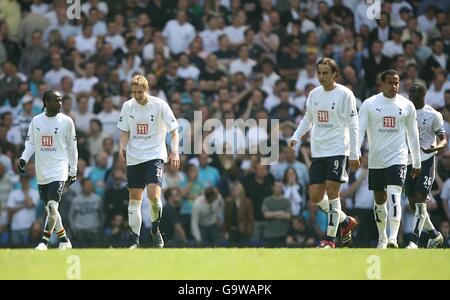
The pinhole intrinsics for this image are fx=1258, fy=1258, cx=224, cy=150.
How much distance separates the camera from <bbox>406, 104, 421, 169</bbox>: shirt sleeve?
18.2 meters

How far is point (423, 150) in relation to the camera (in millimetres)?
19266

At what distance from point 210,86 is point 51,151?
26.5 feet

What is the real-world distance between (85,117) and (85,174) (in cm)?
153

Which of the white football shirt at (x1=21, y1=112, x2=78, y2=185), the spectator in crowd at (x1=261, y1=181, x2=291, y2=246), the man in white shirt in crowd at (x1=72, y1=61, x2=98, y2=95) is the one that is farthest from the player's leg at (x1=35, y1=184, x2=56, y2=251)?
the man in white shirt in crowd at (x1=72, y1=61, x2=98, y2=95)

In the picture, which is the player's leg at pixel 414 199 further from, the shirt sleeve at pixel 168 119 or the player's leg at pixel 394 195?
the shirt sleeve at pixel 168 119

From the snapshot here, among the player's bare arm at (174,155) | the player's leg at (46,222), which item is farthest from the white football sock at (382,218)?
the player's leg at (46,222)

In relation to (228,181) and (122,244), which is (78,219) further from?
(228,181)

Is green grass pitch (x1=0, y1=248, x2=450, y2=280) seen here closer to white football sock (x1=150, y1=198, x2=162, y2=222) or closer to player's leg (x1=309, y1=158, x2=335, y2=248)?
player's leg (x1=309, y1=158, x2=335, y2=248)

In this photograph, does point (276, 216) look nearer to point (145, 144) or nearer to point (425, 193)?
point (425, 193)

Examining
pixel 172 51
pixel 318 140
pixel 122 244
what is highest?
pixel 172 51

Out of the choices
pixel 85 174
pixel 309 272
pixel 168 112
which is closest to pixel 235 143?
pixel 85 174

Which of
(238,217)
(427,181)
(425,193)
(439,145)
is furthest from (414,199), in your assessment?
(238,217)

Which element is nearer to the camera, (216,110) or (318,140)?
(318,140)

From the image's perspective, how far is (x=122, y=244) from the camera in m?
24.3
